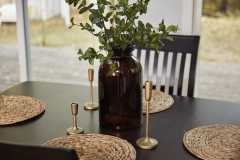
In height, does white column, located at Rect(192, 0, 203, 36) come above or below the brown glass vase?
above

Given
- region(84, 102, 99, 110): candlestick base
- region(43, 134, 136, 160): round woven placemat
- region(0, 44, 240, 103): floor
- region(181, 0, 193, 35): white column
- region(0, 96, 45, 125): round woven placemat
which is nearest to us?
region(43, 134, 136, 160): round woven placemat

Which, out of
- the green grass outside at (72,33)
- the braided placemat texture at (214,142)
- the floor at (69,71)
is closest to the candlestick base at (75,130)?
the braided placemat texture at (214,142)

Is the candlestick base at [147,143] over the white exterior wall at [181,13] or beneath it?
beneath

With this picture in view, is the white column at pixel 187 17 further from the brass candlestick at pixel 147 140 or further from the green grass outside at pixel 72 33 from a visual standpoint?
the brass candlestick at pixel 147 140

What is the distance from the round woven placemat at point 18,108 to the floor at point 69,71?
1.53 metres

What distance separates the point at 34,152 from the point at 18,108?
28.4 inches

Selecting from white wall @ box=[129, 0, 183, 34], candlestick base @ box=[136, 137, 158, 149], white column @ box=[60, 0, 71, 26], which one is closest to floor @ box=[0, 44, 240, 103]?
white column @ box=[60, 0, 71, 26]

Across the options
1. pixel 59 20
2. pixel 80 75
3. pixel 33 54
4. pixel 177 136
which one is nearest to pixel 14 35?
pixel 33 54

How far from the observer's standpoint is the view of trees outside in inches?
107

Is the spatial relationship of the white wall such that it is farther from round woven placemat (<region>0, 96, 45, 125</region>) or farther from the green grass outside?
round woven placemat (<region>0, 96, 45, 125</region>)

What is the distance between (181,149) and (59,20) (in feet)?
6.80

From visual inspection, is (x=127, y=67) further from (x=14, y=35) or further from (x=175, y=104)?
(x=14, y=35)

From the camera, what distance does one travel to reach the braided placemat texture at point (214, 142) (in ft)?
2.86

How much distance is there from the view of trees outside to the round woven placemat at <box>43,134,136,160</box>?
185cm
